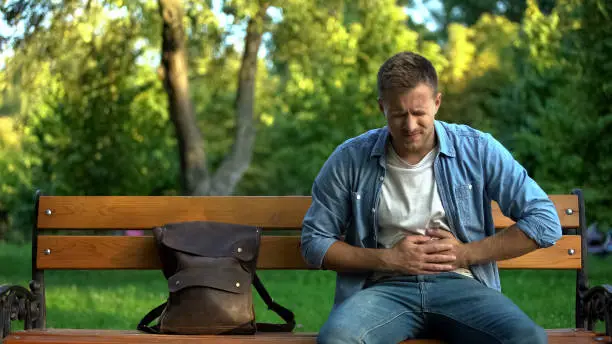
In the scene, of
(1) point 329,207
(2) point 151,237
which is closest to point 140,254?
(2) point 151,237

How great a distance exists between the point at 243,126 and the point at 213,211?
14.0m

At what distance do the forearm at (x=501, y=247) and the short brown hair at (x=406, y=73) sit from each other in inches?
27.2

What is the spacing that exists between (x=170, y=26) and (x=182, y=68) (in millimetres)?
824

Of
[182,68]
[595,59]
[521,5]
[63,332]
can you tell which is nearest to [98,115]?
[182,68]

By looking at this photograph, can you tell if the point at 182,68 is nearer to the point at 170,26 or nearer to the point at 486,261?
the point at 170,26

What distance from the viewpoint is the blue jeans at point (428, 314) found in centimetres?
433

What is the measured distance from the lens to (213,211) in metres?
5.45

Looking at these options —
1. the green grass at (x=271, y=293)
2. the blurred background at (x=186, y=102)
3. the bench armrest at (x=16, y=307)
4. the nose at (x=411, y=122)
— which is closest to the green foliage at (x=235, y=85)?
the blurred background at (x=186, y=102)

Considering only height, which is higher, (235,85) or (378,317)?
(235,85)

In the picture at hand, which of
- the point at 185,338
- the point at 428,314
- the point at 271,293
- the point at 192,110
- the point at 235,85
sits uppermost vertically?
the point at 235,85

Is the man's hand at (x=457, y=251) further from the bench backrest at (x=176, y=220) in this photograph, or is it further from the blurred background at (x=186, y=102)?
the blurred background at (x=186, y=102)

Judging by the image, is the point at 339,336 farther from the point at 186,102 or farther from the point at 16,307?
the point at 186,102

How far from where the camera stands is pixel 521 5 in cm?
5684

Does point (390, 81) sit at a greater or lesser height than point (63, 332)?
greater
